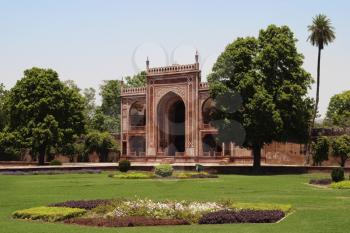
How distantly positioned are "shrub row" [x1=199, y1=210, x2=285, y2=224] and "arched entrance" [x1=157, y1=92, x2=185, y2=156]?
43.0 metres

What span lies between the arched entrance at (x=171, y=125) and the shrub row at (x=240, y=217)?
4302 centimetres

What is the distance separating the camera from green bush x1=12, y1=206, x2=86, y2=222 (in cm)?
1433

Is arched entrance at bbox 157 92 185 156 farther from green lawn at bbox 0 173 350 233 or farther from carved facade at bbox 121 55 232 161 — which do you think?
green lawn at bbox 0 173 350 233

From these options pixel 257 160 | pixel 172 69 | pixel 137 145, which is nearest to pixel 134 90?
pixel 172 69

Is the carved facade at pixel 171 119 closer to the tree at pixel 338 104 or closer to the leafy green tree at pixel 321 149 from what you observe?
the leafy green tree at pixel 321 149

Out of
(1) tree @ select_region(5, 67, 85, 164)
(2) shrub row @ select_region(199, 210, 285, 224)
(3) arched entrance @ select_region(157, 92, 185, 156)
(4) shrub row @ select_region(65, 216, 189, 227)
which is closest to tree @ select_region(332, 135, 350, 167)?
(3) arched entrance @ select_region(157, 92, 185, 156)

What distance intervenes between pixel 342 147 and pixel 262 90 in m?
9.66

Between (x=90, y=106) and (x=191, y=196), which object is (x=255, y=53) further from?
(x=90, y=106)

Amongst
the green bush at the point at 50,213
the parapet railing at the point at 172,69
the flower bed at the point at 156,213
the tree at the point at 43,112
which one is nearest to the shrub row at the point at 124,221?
the flower bed at the point at 156,213

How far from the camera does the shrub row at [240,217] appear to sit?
13695mm

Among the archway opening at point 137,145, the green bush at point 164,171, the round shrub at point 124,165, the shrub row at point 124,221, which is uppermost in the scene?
the archway opening at point 137,145

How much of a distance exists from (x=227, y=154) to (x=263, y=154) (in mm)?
4065

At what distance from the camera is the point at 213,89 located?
40031mm

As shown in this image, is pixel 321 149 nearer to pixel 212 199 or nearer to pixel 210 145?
pixel 210 145
